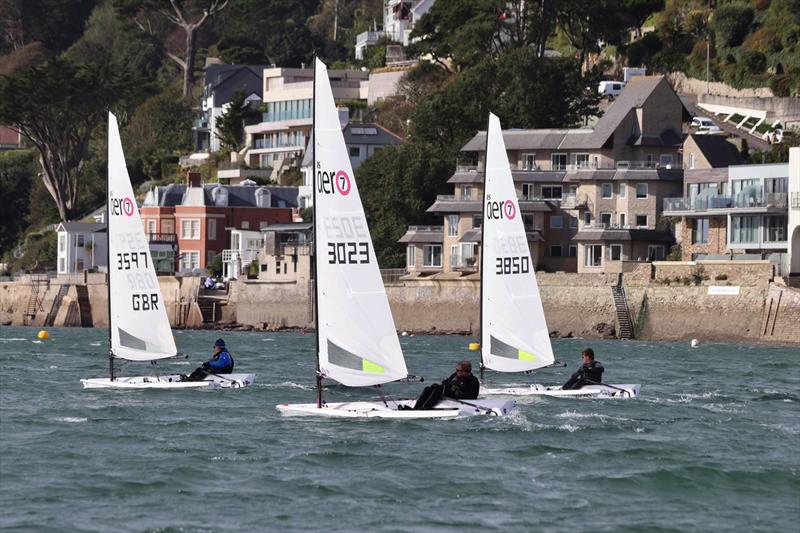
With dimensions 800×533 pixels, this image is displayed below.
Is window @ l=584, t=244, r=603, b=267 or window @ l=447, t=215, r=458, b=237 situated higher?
window @ l=447, t=215, r=458, b=237

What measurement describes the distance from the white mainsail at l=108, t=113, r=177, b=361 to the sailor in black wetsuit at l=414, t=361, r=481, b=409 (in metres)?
11.6

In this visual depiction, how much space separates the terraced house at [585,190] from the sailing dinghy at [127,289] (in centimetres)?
A: 4248

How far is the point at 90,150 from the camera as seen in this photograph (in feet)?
472

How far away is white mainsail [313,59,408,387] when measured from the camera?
37188mm

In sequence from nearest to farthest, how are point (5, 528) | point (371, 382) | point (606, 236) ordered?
1. point (5, 528)
2. point (371, 382)
3. point (606, 236)

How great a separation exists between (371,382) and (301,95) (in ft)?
312

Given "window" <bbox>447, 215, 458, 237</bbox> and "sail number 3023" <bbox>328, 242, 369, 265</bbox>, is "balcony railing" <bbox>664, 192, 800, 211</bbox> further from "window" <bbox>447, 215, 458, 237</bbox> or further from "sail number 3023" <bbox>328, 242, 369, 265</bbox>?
"sail number 3023" <bbox>328, 242, 369, 265</bbox>

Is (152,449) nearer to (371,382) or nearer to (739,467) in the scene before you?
(371,382)

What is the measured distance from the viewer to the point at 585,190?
91750 millimetres

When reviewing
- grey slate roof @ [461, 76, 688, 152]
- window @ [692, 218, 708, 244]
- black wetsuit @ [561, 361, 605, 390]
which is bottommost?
black wetsuit @ [561, 361, 605, 390]

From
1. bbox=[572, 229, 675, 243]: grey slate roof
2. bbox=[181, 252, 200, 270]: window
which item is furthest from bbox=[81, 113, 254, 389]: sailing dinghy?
bbox=[181, 252, 200, 270]: window

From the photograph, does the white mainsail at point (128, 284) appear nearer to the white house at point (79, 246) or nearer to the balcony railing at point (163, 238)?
the balcony railing at point (163, 238)

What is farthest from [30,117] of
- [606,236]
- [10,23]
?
[10,23]

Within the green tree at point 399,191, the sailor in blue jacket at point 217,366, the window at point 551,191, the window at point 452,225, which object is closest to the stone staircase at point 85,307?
the green tree at point 399,191
